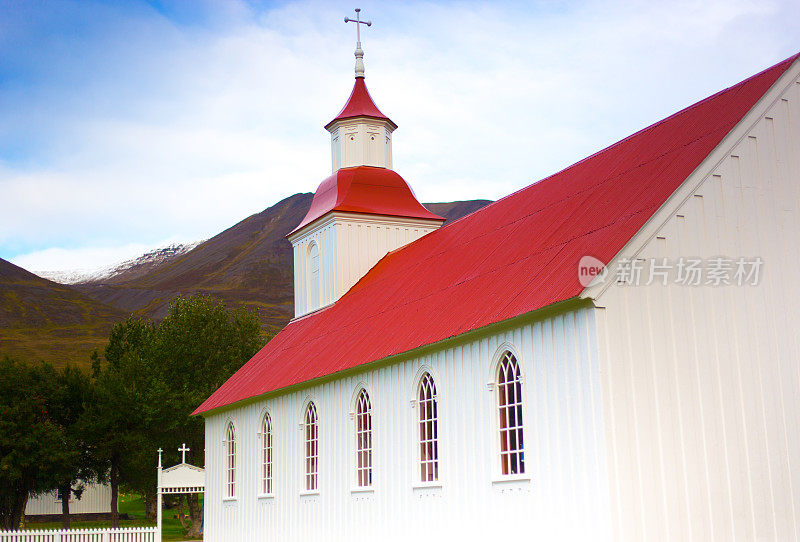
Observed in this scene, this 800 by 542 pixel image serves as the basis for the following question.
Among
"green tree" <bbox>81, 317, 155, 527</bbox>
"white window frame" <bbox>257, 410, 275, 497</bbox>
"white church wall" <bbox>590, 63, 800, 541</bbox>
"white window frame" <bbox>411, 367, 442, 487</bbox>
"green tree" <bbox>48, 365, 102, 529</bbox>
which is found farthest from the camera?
"green tree" <bbox>81, 317, 155, 527</bbox>

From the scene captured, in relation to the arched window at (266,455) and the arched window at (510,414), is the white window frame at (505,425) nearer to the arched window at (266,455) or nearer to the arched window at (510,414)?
the arched window at (510,414)

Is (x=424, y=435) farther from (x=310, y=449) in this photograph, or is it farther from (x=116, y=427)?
(x=116, y=427)


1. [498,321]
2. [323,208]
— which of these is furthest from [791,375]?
[323,208]

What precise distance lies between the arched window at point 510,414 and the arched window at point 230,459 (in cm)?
1411

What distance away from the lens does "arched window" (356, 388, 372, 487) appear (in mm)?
19344

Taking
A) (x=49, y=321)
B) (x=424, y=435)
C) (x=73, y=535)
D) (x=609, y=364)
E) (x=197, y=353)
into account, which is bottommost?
(x=73, y=535)

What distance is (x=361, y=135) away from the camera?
31.5 metres

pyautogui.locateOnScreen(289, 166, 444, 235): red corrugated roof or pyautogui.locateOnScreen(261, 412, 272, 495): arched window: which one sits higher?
pyautogui.locateOnScreen(289, 166, 444, 235): red corrugated roof

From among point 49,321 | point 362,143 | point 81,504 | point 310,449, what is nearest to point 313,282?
point 362,143

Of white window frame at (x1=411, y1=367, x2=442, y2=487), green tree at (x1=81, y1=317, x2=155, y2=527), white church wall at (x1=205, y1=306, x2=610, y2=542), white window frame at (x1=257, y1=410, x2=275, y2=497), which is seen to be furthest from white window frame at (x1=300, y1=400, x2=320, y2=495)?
green tree at (x1=81, y1=317, x2=155, y2=527)

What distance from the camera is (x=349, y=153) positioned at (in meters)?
31.6

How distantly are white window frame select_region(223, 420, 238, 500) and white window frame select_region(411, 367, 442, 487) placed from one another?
1135 centimetres

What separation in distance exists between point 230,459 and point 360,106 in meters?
12.6

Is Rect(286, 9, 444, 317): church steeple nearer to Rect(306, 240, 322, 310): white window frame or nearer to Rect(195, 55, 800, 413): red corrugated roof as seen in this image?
Rect(306, 240, 322, 310): white window frame
